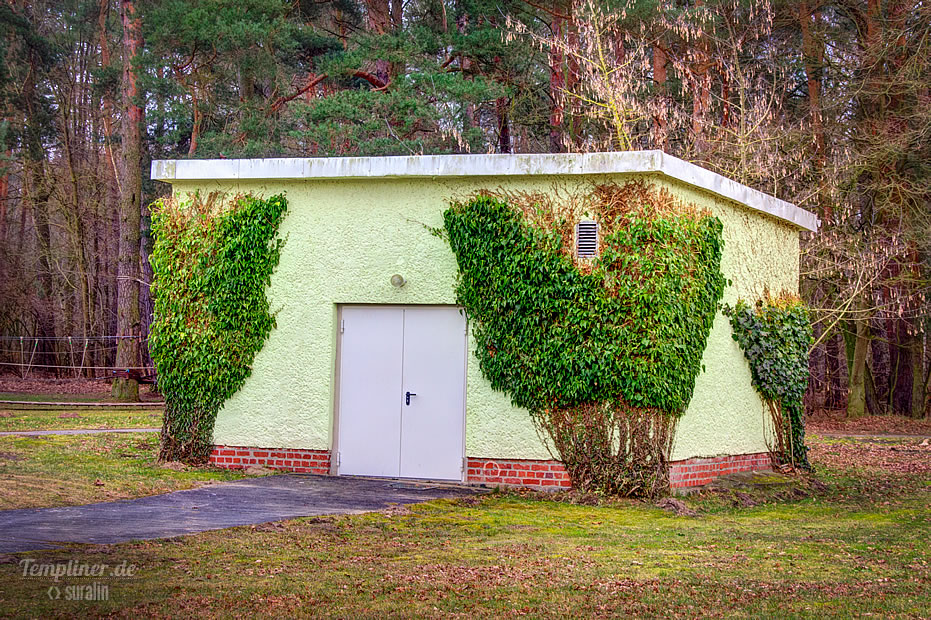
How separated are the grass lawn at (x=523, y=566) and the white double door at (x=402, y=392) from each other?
1.59m

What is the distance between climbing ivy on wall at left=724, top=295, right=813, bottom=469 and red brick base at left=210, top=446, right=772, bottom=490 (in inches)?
37.9

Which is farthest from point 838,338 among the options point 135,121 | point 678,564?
point 678,564

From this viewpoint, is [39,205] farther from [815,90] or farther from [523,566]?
[523,566]

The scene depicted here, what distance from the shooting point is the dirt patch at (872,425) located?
23625 millimetres

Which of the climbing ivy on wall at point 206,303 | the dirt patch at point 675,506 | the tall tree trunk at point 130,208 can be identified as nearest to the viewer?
the dirt patch at point 675,506

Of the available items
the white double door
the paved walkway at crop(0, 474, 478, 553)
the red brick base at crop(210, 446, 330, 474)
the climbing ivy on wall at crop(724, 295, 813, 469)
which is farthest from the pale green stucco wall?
the paved walkway at crop(0, 474, 478, 553)

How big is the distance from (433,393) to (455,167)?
2.89 m

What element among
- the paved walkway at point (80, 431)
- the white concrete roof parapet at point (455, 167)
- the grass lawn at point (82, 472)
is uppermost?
the white concrete roof parapet at point (455, 167)

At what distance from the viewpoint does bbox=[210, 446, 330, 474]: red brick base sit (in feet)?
40.9

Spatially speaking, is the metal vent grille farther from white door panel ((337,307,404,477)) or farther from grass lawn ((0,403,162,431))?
grass lawn ((0,403,162,431))

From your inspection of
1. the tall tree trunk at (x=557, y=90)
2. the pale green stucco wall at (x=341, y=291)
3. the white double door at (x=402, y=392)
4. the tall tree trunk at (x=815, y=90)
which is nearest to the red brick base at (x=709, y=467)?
the pale green stucco wall at (x=341, y=291)

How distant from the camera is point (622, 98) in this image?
19500 mm

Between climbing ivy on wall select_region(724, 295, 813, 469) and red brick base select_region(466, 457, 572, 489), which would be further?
climbing ivy on wall select_region(724, 295, 813, 469)

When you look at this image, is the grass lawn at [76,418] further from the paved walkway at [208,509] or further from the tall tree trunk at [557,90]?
the tall tree trunk at [557,90]
